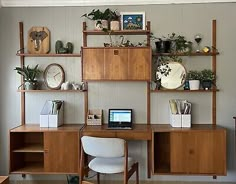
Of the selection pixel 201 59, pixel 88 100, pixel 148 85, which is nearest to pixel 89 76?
pixel 88 100

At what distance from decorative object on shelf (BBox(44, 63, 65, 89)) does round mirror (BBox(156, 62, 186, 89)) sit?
4.13ft

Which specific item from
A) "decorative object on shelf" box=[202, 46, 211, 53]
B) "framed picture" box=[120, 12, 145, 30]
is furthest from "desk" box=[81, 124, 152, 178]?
"framed picture" box=[120, 12, 145, 30]

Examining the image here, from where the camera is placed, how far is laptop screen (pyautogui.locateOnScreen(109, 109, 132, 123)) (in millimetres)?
3967

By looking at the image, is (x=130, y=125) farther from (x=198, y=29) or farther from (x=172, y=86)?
(x=198, y=29)

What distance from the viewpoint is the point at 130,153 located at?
13.4 feet

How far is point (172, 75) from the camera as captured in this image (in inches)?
159

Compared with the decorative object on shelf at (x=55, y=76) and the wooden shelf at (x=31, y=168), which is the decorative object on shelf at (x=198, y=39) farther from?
the wooden shelf at (x=31, y=168)

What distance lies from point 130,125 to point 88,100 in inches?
26.4

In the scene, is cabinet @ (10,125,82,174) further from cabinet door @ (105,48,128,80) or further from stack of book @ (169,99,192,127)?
stack of book @ (169,99,192,127)

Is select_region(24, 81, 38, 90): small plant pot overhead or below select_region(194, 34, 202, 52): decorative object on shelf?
below

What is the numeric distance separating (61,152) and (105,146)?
747mm

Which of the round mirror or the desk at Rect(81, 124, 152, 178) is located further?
the round mirror

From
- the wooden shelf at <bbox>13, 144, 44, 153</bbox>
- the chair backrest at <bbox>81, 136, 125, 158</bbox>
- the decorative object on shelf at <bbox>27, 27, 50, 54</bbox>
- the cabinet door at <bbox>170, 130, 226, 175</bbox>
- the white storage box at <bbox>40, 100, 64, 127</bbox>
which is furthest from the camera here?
the decorative object on shelf at <bbox>27, 27, 50, 54</bbox>

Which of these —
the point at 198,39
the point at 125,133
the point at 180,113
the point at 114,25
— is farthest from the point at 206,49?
the point at 125,133
